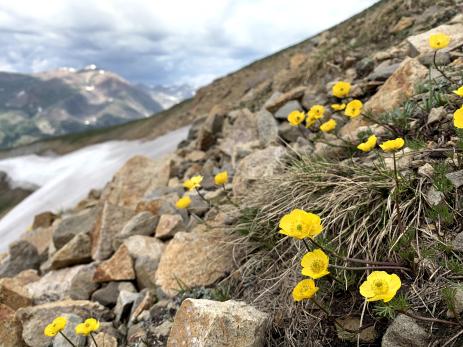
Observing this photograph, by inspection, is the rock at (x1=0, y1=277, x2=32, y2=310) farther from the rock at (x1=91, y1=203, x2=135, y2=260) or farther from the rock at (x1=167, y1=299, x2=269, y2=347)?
the rock at (x1=167, y1=299, x2=269, y2=347)

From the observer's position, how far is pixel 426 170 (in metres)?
3.79

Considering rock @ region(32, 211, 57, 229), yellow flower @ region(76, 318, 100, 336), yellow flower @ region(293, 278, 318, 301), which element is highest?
yellow flower @ region(293, 278, 318, 301)

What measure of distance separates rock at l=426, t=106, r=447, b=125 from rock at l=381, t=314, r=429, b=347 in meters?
2.50

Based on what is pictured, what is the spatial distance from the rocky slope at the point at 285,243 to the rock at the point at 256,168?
0.08 ft

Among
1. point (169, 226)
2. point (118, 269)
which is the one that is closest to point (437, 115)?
point (169, 226)

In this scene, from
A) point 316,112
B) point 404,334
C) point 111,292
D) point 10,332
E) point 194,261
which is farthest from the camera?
point 111,292

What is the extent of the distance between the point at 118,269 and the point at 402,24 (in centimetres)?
849

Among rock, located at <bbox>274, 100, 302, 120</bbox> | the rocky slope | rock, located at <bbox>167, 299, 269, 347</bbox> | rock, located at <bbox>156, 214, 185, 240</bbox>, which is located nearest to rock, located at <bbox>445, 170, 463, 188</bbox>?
the rocky slope

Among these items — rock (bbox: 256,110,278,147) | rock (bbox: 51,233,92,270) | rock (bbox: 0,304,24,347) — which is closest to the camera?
rock (bbox: 0,304,24,347)

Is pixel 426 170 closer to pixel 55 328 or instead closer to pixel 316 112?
pixel 316 112

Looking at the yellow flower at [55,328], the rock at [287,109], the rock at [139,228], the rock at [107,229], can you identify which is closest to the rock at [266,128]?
the rock at [287,109]

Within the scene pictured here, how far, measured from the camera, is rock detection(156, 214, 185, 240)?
638 cm

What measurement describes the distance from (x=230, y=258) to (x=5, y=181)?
227ft

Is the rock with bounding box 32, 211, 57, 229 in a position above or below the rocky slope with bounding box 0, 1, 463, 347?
below
